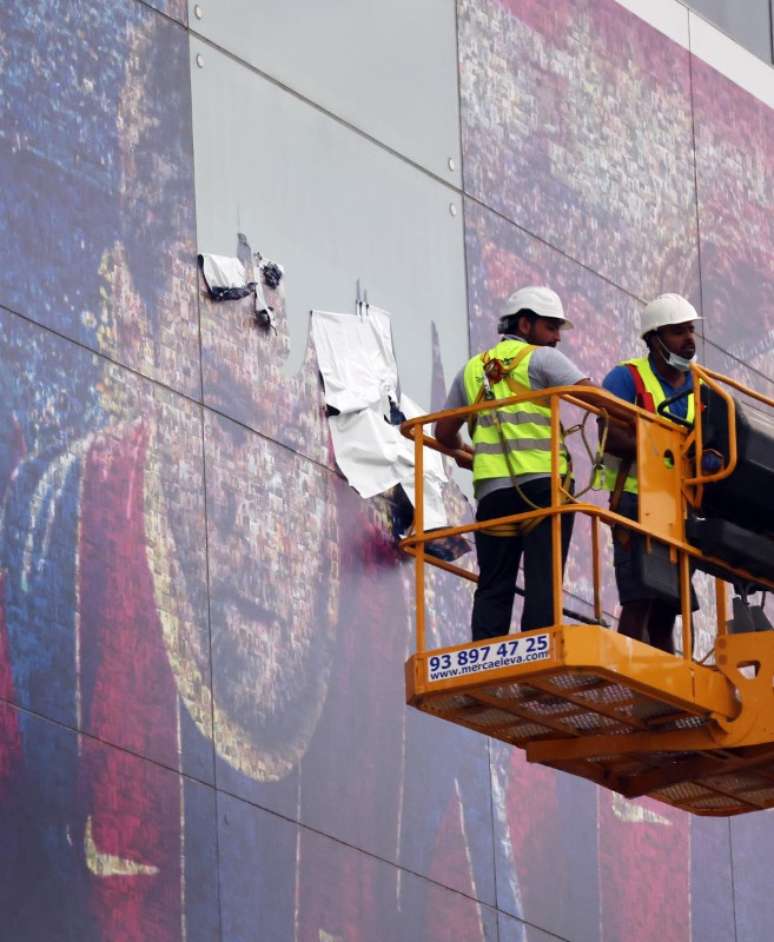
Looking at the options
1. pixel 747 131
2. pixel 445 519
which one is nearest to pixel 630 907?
pixel 445 519

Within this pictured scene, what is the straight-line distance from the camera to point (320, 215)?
1720cm

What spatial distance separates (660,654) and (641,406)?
159cm

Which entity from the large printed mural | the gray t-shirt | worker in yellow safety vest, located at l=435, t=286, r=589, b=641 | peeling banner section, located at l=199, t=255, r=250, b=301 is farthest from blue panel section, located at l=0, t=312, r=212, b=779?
the gray t-shirt

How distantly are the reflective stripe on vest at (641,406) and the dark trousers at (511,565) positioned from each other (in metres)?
0.44

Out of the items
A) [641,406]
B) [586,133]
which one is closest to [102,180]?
[641,406]

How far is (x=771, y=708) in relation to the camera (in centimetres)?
1320

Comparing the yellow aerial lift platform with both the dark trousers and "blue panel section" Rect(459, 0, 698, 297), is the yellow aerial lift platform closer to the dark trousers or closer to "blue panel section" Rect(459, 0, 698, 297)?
the dark trousers

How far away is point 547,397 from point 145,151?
Result: 13.2 feet

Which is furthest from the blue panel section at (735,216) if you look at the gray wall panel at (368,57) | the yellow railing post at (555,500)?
the yellow railing post at (555,500)

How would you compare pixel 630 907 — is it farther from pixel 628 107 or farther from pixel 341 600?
pixel 628 107

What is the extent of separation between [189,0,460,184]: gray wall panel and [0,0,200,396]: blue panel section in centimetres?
77

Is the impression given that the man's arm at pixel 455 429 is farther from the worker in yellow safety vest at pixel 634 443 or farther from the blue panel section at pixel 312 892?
the blue panel section at pixel 312 892

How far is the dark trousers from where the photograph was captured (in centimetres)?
1291

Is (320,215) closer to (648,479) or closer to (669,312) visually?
(669,312)
